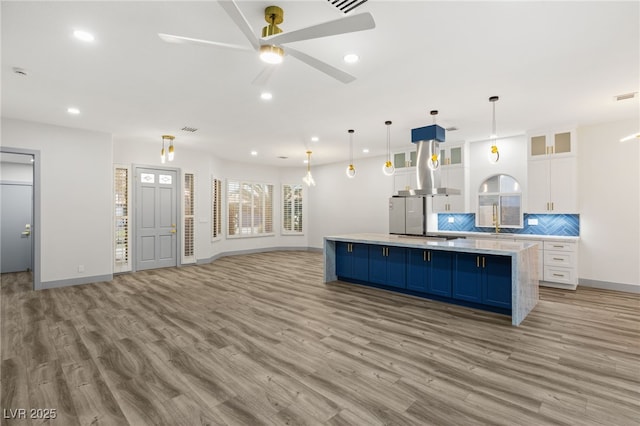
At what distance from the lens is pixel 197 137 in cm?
686

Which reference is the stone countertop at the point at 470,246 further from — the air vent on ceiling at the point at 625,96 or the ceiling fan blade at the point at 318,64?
the ceiling fan blade at the point at 318,64

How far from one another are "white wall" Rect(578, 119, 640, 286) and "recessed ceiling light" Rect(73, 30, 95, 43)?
7.66 m

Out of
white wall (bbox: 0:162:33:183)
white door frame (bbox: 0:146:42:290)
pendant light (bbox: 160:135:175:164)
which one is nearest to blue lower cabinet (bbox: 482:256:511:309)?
pendant light (bbox: 160:135:175:164)

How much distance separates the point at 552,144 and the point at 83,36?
731 centimetres

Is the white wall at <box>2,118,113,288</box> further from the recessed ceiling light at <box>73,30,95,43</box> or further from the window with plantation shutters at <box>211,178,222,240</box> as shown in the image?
the recessed ceiling light at <box>73,30,95,43</box>

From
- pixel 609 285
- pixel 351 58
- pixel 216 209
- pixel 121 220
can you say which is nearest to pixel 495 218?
pixel 609 285

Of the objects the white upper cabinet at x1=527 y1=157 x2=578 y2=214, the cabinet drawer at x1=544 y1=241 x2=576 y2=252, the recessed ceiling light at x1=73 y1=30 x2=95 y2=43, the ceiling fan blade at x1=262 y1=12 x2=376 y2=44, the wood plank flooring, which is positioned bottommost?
the wood plank flooring

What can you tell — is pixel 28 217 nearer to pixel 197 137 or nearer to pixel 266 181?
pixel 197 137

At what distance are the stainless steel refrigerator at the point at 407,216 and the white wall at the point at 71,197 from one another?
6.42 m

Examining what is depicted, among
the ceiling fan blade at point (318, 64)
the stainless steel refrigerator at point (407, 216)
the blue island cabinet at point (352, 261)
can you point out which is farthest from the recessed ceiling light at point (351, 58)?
the stainless steel refrigerator at point (407, 216)

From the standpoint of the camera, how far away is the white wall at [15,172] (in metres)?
7.09

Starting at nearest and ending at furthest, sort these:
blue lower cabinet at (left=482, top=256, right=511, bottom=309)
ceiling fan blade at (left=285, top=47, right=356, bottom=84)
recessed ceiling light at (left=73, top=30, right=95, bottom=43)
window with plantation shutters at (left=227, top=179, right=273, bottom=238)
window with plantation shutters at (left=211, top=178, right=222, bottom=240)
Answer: ceiling fan blade at (left=285, top=47, right=356, bottom=84)
recessed ceiling light at (left=73, top=30, right=95, bottom=43)
blue lower cabinet at (left=482, top=256, right=511, bottom=309)
window with plantation shutters at (left=211, top=178, right=222, bottom=240)
window with plantation shutters at (left=227, top=179, right=273, bottom=238)

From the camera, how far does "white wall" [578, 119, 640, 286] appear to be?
5457 millimetres

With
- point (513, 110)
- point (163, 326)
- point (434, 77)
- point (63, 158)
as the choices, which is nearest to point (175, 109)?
point (63, 158)
